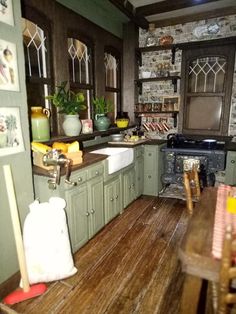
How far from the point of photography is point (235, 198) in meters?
1.54

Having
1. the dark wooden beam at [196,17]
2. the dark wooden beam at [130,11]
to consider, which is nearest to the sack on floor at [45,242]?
the dark wooden beam at [130,11]

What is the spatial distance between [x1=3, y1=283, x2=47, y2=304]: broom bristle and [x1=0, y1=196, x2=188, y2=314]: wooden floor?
0.11ft

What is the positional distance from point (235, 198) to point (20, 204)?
5.27ft

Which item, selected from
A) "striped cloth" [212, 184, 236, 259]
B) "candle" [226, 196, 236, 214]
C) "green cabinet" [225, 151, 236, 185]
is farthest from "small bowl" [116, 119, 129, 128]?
"candle" [226, 196, 236, 214]

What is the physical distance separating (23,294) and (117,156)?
5.43ft

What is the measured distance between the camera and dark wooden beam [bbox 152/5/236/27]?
3.51m

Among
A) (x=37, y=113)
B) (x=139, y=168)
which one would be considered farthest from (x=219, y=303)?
(x=139, y=168)

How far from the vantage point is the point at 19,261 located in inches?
68.2

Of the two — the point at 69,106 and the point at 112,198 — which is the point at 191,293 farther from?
the point at 69,106

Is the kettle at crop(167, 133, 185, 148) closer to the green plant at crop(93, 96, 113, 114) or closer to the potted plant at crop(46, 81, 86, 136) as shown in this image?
the green plant at crop(93, 96, 113, 114)

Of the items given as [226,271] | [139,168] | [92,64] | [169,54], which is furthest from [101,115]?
[226,271]

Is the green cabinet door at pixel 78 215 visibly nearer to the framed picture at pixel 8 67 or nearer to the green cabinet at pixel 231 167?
the framed picture at pixel 8 67

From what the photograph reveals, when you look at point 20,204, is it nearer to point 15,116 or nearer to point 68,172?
point 68,172

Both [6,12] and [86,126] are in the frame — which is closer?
[6,12]
